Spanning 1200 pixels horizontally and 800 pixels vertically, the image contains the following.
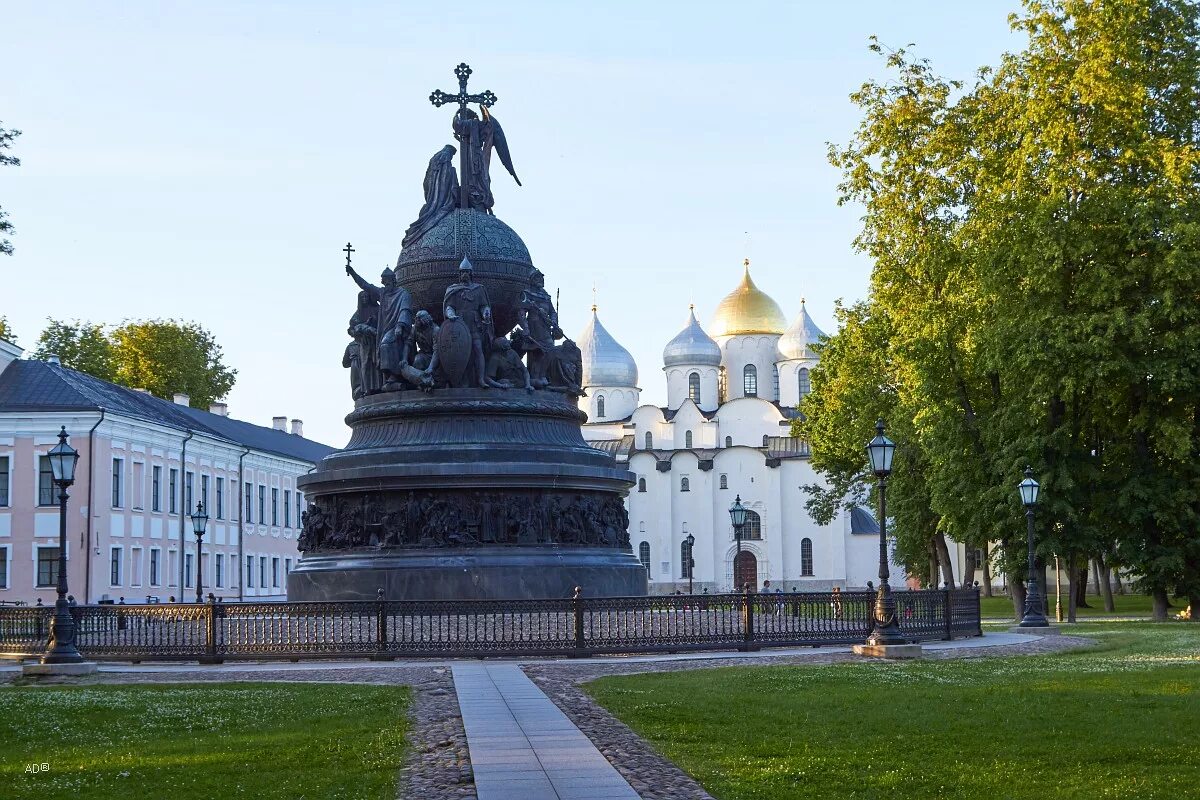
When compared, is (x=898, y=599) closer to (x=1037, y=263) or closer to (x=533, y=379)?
→ (x=533, y=379)

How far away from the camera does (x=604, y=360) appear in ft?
404

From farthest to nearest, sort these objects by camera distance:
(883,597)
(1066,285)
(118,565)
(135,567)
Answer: (135,567) < (118,565) < (1066,285) < (883,597)

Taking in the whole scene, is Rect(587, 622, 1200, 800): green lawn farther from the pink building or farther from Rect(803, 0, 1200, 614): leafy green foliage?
the pink building

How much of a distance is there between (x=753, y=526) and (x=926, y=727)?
94.9 m

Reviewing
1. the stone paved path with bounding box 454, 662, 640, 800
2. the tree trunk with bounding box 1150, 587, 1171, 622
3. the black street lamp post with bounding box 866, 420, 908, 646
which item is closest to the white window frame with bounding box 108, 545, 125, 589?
the tree trunk with bounding box 1150, 587, 1171, 622

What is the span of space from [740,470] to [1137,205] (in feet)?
235

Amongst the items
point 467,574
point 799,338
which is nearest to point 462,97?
point 467,574

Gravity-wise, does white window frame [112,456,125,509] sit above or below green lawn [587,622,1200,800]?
above

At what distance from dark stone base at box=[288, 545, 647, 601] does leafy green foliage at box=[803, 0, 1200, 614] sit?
14738 millimetres

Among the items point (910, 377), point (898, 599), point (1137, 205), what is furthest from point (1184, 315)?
point (898, 599)

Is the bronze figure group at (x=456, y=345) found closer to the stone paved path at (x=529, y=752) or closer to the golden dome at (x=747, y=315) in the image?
the stone paved path at (x=529, y=752)

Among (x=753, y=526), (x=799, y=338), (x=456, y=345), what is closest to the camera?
(x=456, y=345)

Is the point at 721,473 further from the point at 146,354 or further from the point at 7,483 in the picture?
the point at 7,483

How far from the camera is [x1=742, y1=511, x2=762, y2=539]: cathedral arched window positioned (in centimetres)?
10800
